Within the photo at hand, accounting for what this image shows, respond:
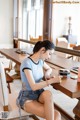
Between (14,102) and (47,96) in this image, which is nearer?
(47,96)

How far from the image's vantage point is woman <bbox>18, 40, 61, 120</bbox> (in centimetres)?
180

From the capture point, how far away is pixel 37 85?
A: 5.99 ft

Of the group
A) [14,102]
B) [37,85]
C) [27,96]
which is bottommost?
[14,102]

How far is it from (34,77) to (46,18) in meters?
3.29

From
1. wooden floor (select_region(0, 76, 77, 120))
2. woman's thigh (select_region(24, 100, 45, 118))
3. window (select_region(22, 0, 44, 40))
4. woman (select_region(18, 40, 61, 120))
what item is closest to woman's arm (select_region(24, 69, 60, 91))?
woman (select_region(18, 40, 61, 120))

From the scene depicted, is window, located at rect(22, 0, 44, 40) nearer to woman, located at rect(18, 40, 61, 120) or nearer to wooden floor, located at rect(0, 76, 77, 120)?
wooden floor, located at rect(0, 76, 77, 120)

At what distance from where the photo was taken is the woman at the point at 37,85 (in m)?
1.80

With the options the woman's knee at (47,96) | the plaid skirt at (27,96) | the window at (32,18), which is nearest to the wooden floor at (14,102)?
the plaid skirt at (27,96)

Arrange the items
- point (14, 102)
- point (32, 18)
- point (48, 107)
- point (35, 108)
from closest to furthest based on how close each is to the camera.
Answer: point (48, 107) < point (35, 108) < point (14, 102) < point (32, 18)

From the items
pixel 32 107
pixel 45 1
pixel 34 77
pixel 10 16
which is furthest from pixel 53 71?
pixel 10 16

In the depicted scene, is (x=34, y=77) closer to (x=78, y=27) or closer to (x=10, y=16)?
(x=78, y=27)

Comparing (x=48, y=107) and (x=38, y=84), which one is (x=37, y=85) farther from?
(x=48, y=107)

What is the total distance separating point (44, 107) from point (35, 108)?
105mm

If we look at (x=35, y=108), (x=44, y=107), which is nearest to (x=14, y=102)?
(x=35, y=108)
